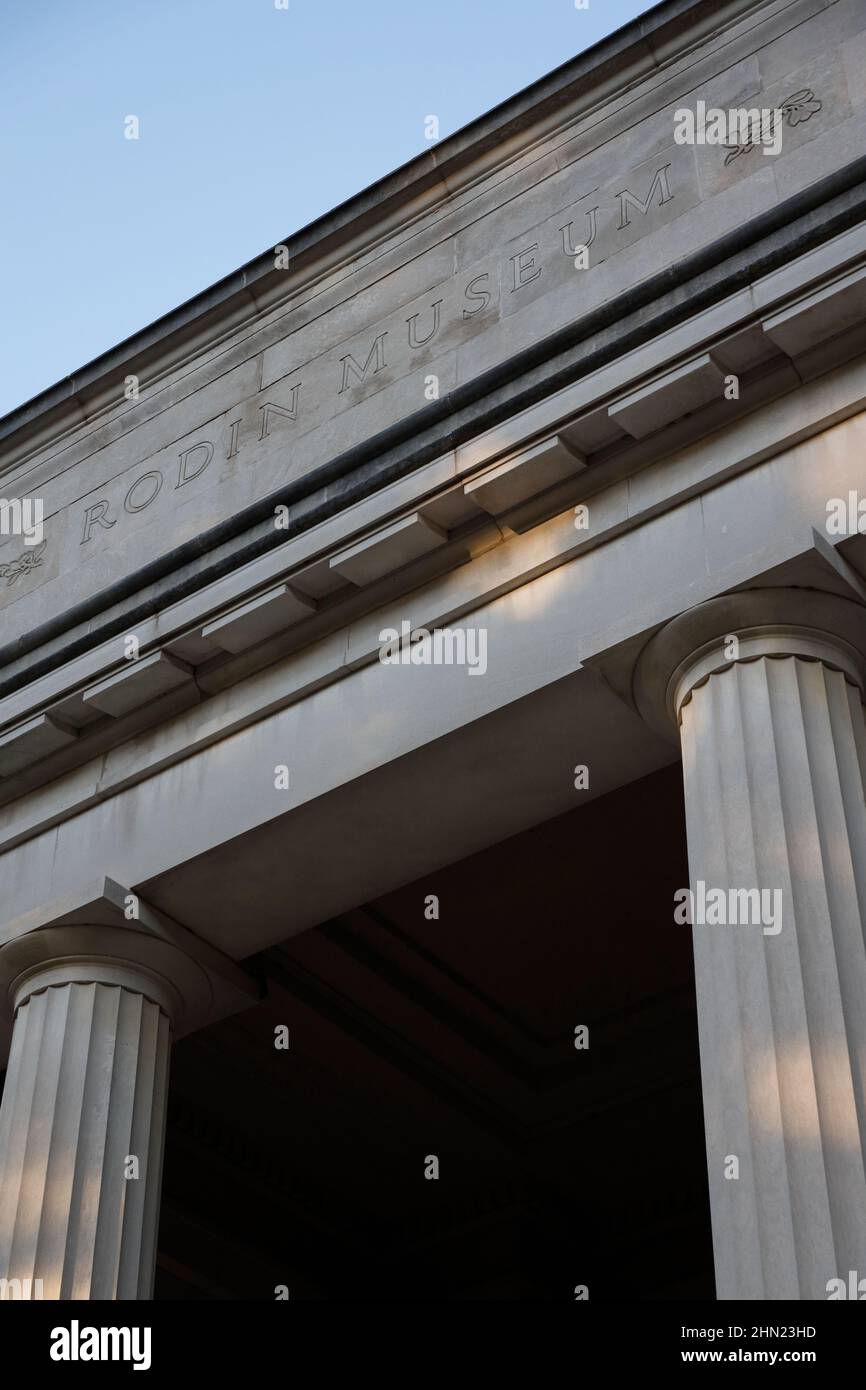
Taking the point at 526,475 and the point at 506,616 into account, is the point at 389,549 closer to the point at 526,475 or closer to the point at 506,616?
the point at 506,616

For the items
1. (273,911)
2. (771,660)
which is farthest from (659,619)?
(273,911)

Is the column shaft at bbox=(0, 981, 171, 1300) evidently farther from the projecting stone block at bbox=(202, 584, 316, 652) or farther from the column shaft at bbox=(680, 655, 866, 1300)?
the column shaft at bbox=(680, 655, 866, 1300)

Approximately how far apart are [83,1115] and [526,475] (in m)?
6.84

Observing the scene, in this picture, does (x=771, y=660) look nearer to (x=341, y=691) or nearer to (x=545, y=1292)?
(x=341, y=691)

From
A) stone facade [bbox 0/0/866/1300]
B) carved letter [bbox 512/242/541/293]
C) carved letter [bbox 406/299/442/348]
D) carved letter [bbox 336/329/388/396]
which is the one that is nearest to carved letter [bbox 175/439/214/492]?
stone facade [bbox 0/0/866/1300]

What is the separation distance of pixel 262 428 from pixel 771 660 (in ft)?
26.3

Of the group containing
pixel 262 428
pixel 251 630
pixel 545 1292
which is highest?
pixel 262 428

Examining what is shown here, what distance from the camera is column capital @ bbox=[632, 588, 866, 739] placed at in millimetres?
14945

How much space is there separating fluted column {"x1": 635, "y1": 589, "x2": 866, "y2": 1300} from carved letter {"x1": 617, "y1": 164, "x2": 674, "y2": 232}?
5.30 m

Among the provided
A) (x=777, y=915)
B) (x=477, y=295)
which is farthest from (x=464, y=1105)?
(x=777, y=915)

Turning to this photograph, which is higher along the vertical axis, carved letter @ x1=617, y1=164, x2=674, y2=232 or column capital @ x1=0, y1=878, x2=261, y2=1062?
carved letter @ x1=617, y1=164, x2=674, y2=232
